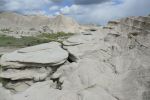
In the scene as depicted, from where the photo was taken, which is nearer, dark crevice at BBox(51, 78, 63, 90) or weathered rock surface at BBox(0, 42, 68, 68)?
dark crevice at BBox(51, 78, 63, 90)

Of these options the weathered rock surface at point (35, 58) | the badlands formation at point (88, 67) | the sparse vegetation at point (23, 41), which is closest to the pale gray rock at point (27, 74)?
the badlands formation at point (88, 67)

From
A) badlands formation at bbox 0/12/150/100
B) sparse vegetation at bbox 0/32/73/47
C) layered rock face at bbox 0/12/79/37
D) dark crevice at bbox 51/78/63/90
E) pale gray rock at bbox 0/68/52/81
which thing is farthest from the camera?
layered rock face at bbox 0/12/79/37

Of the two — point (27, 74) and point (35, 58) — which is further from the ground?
point (35, 58)

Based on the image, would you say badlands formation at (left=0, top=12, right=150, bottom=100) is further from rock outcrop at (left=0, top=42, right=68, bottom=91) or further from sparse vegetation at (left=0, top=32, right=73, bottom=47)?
sparse vegetation at (left=0, top=32, right=73, bottom=47)

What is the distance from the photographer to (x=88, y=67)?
484 inches

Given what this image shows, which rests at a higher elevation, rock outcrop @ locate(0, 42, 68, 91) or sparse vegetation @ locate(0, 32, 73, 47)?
rock outcrop @ locate(0, 42, 68, 91)

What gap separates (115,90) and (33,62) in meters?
3.07

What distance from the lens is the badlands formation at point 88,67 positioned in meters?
11.5

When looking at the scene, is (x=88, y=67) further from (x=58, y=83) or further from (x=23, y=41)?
(x=23, y=41)

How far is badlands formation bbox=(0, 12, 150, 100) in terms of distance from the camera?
11.5m

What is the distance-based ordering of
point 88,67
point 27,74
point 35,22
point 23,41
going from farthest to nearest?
point 35,22
point 23,41
point 27,74
point 88,67

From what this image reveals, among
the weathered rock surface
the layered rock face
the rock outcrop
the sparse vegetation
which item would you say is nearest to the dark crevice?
the rock outcrop

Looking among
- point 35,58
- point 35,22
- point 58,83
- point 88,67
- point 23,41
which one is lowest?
point 35,22

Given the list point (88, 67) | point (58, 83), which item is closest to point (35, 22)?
point (58, 83)
